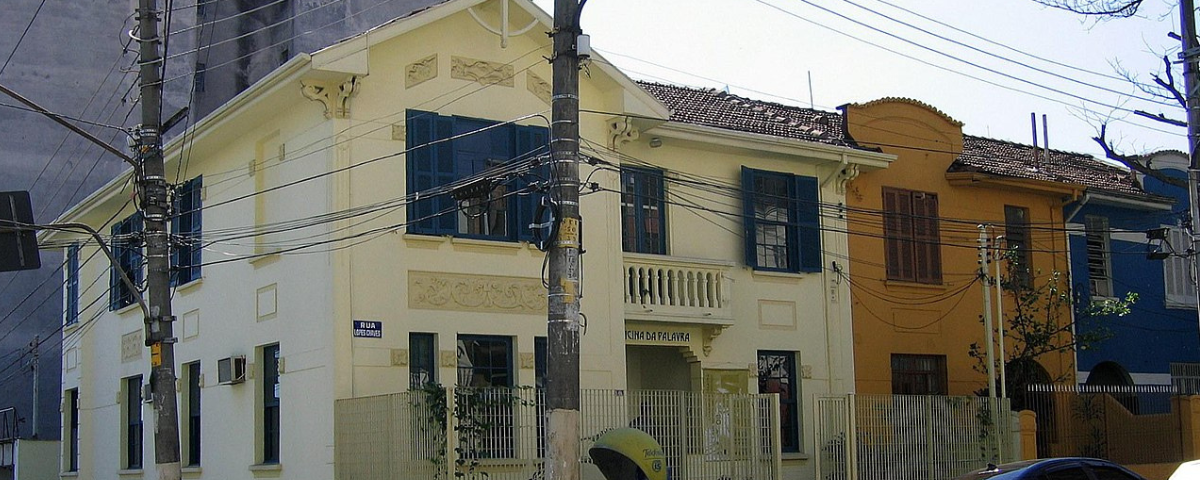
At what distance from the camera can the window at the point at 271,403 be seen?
21.4 metres

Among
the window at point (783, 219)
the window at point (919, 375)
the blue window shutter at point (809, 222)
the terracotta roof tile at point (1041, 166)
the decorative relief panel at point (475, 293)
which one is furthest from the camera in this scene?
the terracotta roof tile at point (1041, 166)

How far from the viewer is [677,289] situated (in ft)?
75.3

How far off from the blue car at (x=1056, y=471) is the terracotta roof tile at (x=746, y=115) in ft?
33.0

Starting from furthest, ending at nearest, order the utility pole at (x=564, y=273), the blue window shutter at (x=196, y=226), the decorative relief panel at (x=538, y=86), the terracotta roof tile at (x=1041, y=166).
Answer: the terracotta roof tile at (x=1041, y=166) < the blue window shutter at (x=196, y=226) < the decorative relief panel at (x=538, y=86) < the utility pole at (x=564, y=273)

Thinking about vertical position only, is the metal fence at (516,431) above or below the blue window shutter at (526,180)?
below

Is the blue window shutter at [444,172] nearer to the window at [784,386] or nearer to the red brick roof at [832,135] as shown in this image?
the red brick roof at [832,135]

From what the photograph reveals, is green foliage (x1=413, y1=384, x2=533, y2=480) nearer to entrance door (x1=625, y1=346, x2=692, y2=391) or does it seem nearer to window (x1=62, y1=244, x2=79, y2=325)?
entrance door (x1=625, y1=346, x2=692, y2=391)

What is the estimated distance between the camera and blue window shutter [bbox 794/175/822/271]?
25.0m

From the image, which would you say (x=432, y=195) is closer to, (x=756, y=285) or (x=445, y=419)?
(x=445, y=419)

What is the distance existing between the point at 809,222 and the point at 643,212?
3.45 meters

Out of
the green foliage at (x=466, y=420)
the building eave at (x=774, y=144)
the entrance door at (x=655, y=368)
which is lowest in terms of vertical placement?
the green foliage at (x=466, y=420)

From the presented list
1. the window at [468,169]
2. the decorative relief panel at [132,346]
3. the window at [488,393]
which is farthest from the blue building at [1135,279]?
the decorative relief panel at [132,346]

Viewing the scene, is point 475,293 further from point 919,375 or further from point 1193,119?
point 1193,119

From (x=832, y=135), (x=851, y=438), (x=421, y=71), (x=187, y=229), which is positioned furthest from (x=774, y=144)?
(x=187, y=229)
